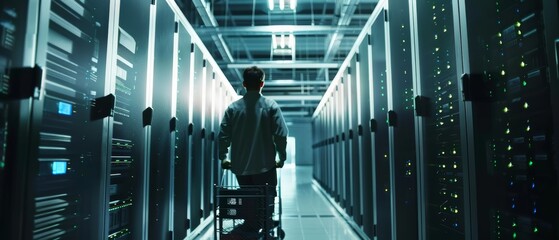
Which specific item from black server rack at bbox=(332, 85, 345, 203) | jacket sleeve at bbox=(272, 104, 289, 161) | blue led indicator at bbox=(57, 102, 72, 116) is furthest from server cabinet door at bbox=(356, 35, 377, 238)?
blue led indicator at bbox=(57, 102, 72, 116)

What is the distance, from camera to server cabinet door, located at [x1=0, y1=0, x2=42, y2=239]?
1073 millimetres

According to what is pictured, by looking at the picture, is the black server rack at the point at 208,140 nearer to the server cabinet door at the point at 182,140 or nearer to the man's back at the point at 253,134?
the server cabinet door at the point at 182,140

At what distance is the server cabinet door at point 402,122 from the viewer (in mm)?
2029

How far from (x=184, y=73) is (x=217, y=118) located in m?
1.77

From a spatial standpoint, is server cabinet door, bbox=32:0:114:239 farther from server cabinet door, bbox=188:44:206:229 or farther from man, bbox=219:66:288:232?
server cabinet door, bbox=188:44:206:229

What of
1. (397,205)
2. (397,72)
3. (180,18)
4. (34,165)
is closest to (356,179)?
(397,205)

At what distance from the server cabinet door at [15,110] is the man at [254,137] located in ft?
4.81

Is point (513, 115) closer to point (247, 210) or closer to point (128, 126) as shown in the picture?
point (247, 210)

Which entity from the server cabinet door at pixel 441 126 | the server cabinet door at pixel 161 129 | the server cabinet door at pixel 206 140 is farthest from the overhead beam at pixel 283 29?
the server cabinet door at pixel 441 126

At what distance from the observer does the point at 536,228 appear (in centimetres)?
114

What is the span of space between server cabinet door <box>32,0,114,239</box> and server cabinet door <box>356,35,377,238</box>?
1905 mm

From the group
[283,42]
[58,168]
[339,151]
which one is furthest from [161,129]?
[283,42]

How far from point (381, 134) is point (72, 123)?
1891mm

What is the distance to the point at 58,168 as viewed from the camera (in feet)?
4.38
